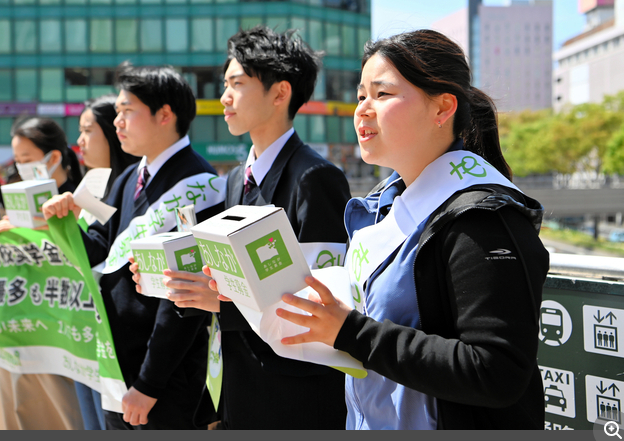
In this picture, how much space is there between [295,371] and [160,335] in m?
0.66

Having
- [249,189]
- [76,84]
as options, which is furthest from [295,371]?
[76,84]

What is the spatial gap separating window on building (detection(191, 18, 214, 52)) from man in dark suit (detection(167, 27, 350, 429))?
3294 cm

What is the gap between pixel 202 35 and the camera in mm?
33438

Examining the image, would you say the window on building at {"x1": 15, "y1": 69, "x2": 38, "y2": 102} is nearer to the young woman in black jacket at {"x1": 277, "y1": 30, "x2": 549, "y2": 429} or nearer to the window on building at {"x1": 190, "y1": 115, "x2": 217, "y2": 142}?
the window on building at {"x1": 190, "y1": 115, "x2": 217, "y2": 142}

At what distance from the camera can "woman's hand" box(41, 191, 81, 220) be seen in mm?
2615

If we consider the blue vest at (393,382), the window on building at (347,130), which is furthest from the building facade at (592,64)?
the blue vest at (393,382)

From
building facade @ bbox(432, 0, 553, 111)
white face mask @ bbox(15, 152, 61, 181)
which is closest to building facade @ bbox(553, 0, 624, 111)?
building facade @ bbox(432, 0, 553, 111)

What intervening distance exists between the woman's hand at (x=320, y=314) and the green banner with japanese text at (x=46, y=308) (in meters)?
1.77

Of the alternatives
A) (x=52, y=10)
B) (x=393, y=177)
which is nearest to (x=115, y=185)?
(x=393, y=177)

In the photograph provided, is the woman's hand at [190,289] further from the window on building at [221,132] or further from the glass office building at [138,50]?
the window on building at [221,132]

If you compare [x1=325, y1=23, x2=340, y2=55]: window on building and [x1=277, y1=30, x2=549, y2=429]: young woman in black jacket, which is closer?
[x1=277, y1=30, x2=549, y2=429]: young woman in black jacket

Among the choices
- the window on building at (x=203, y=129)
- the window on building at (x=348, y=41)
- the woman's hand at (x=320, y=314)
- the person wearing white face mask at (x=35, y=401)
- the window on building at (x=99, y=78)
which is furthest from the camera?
the window on building at (x=348, y=41)

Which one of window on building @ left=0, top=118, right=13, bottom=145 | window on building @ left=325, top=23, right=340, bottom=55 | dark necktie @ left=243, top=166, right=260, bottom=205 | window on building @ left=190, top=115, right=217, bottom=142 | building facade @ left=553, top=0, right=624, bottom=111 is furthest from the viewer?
building facade @ left=553, top=0, right=624, bottom=111

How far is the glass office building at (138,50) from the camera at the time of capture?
33000 mm
